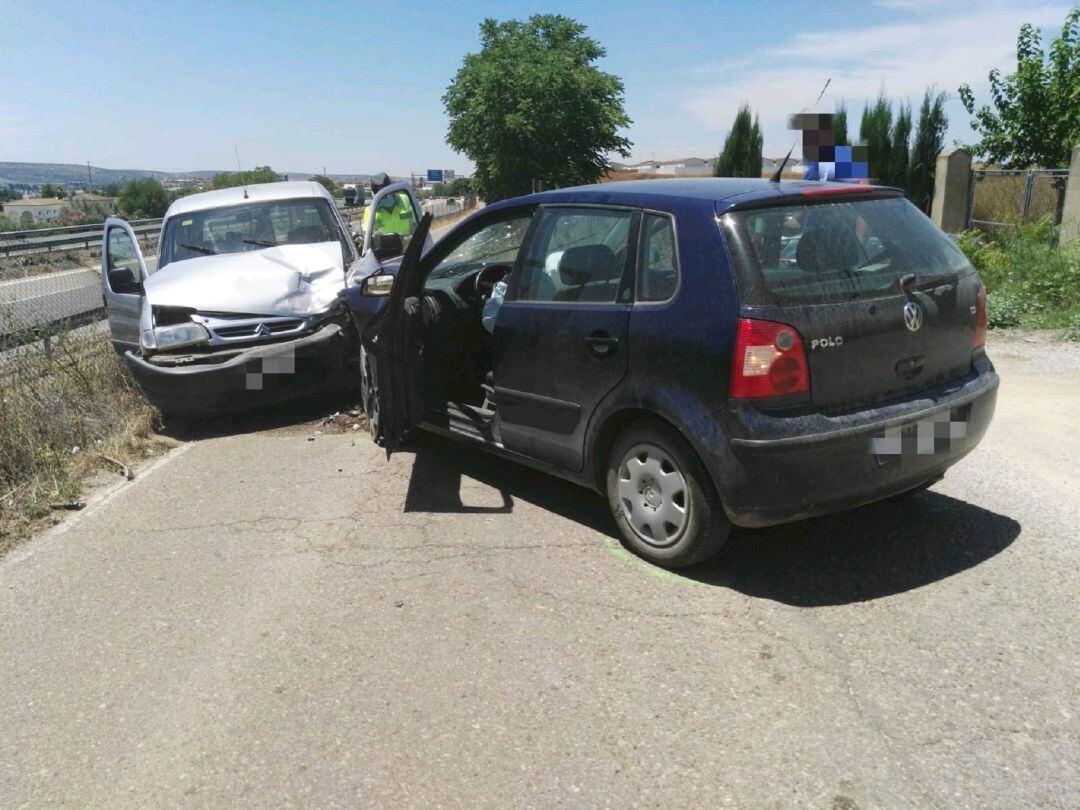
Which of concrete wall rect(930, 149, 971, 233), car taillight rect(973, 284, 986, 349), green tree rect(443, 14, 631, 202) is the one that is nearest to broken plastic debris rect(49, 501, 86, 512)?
car taillight rect(973, 284, 986, 349)

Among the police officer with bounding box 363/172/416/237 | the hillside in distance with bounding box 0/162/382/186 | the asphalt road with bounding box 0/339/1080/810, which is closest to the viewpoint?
the asphalt road with bounding box 0/339/1080/810

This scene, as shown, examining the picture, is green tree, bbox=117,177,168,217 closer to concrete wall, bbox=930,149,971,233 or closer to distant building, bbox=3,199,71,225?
distant building, bbox=3,199,71,225

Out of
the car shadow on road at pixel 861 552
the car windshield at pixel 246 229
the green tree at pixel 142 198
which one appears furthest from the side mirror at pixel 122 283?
the green tree at pixel 142 198

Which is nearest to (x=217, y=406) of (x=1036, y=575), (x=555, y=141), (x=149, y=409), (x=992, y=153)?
(x=149, y=409)

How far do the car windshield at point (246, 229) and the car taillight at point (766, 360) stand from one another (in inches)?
220

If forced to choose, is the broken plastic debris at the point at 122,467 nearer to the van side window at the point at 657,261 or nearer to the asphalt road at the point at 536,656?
the asphalt road at the point at 536,656

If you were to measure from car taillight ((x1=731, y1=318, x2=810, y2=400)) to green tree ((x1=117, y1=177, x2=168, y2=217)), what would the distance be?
37896 mm

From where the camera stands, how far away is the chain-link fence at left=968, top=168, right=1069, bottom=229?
1390 centimetres

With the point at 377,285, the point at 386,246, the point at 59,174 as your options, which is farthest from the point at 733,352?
the point at 59,174

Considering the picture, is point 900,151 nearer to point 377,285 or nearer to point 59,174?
point 377,285

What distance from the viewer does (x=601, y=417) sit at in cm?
443

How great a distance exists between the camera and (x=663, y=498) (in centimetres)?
425

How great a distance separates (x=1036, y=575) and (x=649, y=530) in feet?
5.78

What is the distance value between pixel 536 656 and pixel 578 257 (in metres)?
2.01
